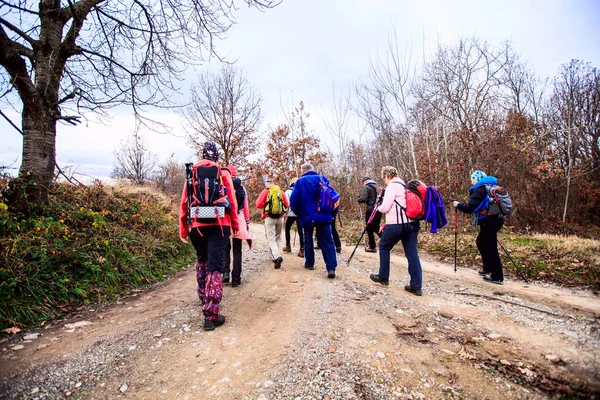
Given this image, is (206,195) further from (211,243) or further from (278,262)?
(278,262)

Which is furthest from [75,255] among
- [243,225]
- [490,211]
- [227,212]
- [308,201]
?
[490,211]

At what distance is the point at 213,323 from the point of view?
3.68 metres

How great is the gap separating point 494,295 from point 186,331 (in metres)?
4.91

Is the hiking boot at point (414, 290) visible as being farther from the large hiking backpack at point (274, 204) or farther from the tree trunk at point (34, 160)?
the tree trunk at point (34, 160)

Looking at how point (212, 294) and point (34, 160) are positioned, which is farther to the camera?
point (34, 160)

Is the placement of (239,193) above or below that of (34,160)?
below

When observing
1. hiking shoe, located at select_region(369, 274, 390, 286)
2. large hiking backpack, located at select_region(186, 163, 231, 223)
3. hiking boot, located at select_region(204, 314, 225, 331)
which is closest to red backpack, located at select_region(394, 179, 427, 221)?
hiking shoe, located at select_region(369, 274, 390, 286)

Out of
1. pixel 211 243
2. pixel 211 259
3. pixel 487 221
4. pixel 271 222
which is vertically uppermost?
pixel 487 221

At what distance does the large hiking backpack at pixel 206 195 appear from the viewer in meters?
3.65

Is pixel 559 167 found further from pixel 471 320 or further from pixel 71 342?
pixel 71 342

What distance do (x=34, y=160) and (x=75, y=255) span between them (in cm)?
223

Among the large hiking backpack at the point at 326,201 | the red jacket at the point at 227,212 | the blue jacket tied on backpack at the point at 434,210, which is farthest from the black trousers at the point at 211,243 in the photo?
the blue jacket tied on backpack at the point at 434,210

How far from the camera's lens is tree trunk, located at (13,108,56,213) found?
17.3ft

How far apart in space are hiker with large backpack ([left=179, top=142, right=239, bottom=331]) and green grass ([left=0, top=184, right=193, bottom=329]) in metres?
2.34
